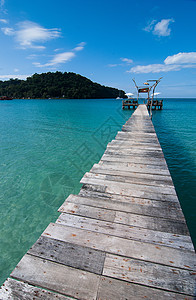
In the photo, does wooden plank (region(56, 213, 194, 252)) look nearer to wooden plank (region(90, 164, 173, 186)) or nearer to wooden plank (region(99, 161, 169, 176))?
wooden plank (region(90, 164, 173, 186))

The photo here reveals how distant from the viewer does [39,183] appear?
22.9 ft

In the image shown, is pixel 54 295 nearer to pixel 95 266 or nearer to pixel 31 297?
pixel 31 297

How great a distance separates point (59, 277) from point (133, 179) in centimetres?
278

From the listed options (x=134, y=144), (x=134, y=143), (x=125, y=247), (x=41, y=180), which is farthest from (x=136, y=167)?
(x=41, y=180)

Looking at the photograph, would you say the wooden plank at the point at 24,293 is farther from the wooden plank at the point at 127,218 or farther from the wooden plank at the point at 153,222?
the wooden plank at the point at 153,222

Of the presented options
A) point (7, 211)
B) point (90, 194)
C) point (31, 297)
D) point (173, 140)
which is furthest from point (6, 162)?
point (173, 140)

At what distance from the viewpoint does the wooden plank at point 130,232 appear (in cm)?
227

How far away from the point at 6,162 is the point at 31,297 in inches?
346

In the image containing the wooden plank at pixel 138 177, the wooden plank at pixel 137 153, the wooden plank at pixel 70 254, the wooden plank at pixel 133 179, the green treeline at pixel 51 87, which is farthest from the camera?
the green treeline at pixel 51 87

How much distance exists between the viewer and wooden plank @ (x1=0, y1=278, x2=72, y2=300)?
64.0 inches

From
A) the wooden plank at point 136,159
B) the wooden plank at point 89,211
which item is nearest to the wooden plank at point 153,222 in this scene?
the wooden plank at point 89,211

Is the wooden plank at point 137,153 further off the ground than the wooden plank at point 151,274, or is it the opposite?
the wooden plank at point 137,153

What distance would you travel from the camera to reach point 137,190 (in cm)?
357

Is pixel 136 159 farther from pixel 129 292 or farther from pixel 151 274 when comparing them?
pixel 129 292
